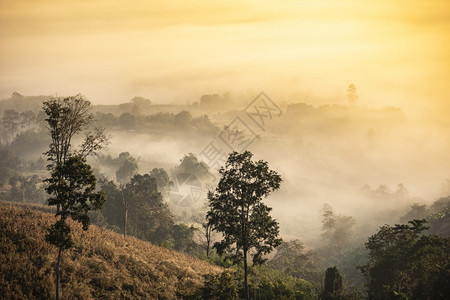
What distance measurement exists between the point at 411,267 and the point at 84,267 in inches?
1286

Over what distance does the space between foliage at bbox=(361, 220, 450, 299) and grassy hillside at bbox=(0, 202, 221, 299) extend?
1923 centimetres

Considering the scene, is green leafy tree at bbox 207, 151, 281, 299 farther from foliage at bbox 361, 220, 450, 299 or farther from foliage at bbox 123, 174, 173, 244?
foliage at bbox 123, 174, 173, 244

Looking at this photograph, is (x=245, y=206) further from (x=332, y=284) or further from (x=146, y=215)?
(x=146, y=215)

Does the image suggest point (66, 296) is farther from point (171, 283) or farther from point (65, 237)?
point (171, 283)

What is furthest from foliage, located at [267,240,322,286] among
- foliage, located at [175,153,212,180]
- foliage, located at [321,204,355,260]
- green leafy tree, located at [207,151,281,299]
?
foliage, located at [175,153,212,180]

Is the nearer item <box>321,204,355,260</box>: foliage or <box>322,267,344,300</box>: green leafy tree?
<box>322,267,344,300</box>: green leafy tree

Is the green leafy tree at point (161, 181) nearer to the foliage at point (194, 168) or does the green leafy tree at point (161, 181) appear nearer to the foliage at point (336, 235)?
the foliage at point (194, 168)

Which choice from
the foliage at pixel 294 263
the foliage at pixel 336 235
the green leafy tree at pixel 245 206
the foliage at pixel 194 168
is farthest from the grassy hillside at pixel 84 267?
the foliage at pixel 194 168

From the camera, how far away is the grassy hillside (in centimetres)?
2966

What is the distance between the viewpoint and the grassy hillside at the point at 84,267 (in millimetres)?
29656

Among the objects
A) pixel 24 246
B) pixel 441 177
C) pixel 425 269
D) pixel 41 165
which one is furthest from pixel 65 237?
pixel 441 177

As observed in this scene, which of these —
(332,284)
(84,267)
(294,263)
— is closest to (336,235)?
(294,263)

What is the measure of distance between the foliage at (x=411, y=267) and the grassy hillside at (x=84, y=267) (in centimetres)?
1923

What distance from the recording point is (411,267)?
37.7 meters
